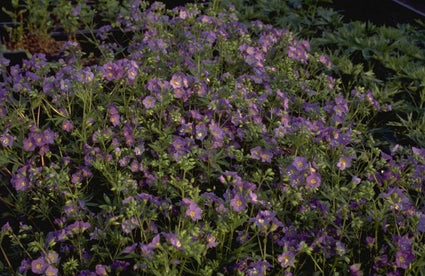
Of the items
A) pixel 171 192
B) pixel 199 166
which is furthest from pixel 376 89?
pixel 171 192

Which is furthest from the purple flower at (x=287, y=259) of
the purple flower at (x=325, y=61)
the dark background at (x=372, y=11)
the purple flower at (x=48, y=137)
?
the dark background at (x=372, y=11)

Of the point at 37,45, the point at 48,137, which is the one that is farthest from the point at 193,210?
the point at 37,45

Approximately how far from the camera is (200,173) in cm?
273

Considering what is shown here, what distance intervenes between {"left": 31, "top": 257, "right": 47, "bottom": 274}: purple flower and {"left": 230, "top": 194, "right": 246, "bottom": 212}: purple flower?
764 millimetres

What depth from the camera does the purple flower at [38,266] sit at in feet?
7.20

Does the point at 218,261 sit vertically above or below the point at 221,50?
below

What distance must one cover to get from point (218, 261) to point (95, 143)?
930 mm

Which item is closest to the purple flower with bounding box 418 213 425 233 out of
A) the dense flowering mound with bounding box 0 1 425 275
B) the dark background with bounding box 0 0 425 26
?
the dense flowering mound with bounding box 0 1 425 275

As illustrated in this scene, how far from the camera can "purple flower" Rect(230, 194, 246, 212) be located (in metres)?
2.29

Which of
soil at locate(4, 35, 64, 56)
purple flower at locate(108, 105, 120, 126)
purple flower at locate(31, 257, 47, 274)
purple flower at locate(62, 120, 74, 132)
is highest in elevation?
purple flower at locate(108, 105, 120, 126)

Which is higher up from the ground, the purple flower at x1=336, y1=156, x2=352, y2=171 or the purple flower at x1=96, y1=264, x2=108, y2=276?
the purple flower at x1=336, y1=156, x2=352, y2=171

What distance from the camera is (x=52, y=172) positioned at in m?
2.39

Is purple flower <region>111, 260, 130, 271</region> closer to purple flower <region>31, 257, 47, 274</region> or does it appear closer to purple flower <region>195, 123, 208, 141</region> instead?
purple flower <region>31, 257, 47, 274</region>

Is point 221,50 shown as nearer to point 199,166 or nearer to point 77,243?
point 199,166
